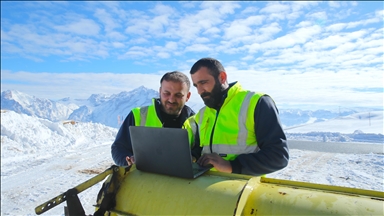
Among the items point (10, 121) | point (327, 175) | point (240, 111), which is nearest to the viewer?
point (240, 111)

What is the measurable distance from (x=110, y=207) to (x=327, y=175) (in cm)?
608

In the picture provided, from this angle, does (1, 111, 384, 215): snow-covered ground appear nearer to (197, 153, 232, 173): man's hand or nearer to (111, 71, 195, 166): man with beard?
(111, 71, 195, 166): man with beard

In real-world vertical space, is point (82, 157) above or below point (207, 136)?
below

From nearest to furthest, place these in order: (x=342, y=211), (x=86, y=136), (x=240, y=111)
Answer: (x=342, y=211)
(x=240, y=111)
(x=86, y=136)

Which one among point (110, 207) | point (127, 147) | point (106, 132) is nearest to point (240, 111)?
point (110, 207)

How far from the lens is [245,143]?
8.25ft

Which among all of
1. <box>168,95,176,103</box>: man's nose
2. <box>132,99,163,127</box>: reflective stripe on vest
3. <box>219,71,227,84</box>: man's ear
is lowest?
<box>132,99,163,127</box>: reflective stripe on vest

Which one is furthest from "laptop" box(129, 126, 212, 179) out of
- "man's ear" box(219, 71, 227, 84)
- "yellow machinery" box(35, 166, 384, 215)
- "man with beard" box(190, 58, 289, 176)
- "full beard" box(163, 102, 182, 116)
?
"full beard" box(163, 102, 182, 116)

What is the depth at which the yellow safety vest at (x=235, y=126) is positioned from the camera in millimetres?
2494

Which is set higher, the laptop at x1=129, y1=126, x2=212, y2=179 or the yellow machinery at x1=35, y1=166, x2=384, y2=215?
the laptop at x1=129, y1=126, x2=212, y2=179

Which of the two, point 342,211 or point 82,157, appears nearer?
point 342,211

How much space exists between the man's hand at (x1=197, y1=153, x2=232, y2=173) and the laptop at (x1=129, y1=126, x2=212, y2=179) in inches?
3.4

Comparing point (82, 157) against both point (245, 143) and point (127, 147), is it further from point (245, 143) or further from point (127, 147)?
point (245, 143)

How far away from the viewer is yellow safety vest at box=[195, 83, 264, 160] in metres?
2.49
